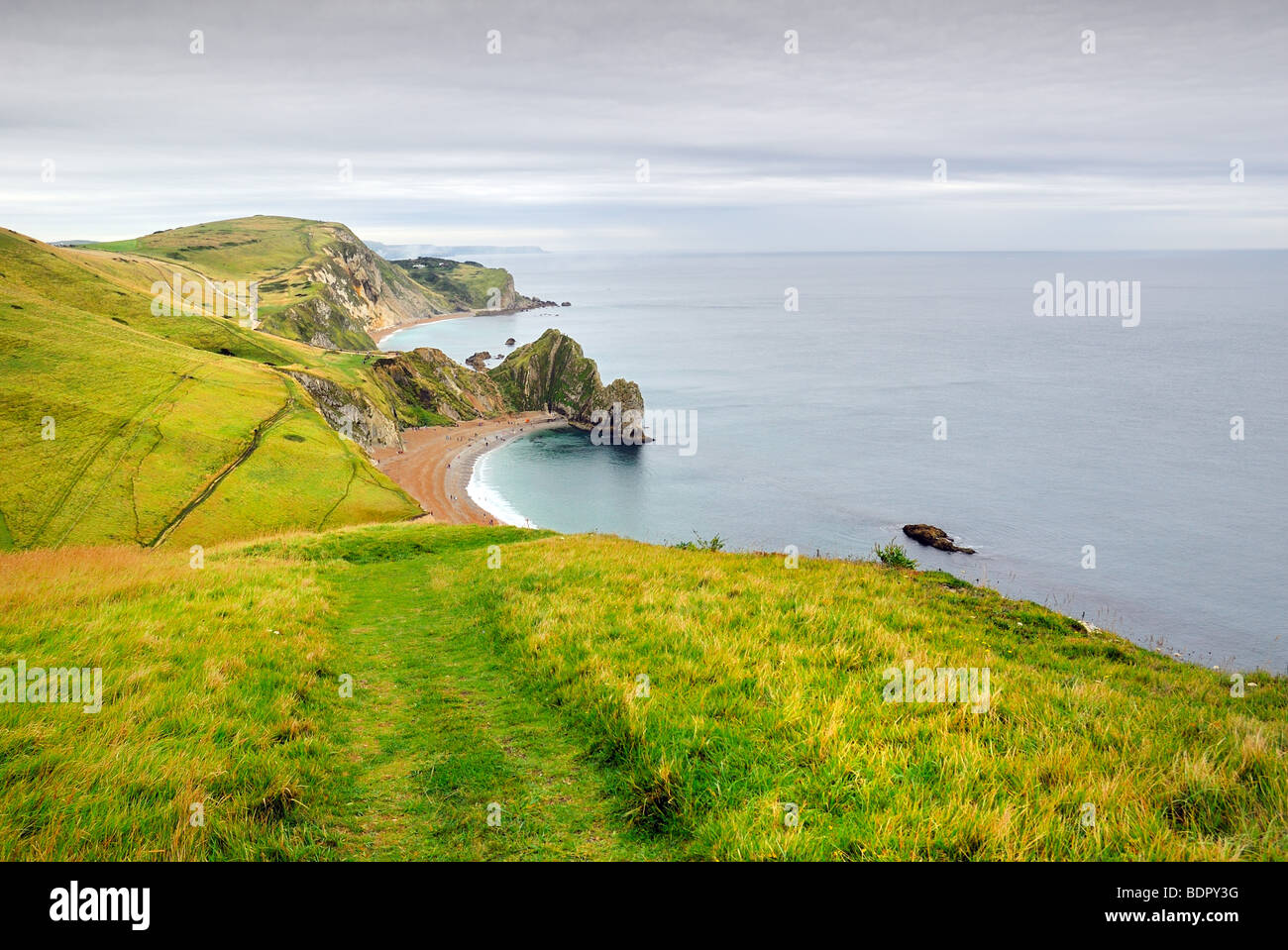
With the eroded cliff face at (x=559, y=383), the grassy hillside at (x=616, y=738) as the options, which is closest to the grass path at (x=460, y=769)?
the grassy hillside at (x=616, y=738)

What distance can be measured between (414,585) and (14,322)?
341 feet

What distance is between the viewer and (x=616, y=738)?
8250 mm

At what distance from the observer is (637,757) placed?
25.2 feet

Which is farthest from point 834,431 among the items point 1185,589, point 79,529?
point 79,529

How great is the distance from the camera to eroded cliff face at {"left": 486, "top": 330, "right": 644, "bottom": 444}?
162 metres

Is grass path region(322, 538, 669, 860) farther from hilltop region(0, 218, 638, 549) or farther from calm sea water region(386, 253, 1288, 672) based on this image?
hilltop region(0, 218, 638, 549)

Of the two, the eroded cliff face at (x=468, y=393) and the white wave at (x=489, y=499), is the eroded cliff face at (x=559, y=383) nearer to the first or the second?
the eroded cliff face at (x=468, y=393)

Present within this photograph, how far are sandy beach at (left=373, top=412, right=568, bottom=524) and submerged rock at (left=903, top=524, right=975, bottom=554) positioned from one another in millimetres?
59888

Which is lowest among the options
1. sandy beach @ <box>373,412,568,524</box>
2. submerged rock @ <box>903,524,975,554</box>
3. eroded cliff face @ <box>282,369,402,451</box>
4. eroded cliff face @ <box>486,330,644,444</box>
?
submerged rock @ <box>903,524,975,554</box>

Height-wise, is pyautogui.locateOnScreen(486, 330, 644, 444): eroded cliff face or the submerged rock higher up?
pyautogui.locateOnScreen(486, 330, 644, 444): eroded cliff face

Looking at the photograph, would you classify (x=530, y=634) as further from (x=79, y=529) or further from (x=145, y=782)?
(x=79, y=529)

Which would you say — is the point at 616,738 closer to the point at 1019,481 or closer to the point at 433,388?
the point at 1019,481

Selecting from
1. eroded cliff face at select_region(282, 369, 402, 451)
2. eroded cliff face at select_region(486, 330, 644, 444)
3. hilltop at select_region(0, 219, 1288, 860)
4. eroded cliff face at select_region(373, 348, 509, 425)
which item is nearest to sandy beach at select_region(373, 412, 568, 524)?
eroded cliff face at select_region(282, 369, 402, 451)

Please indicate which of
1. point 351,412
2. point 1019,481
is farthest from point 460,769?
point 351,412
